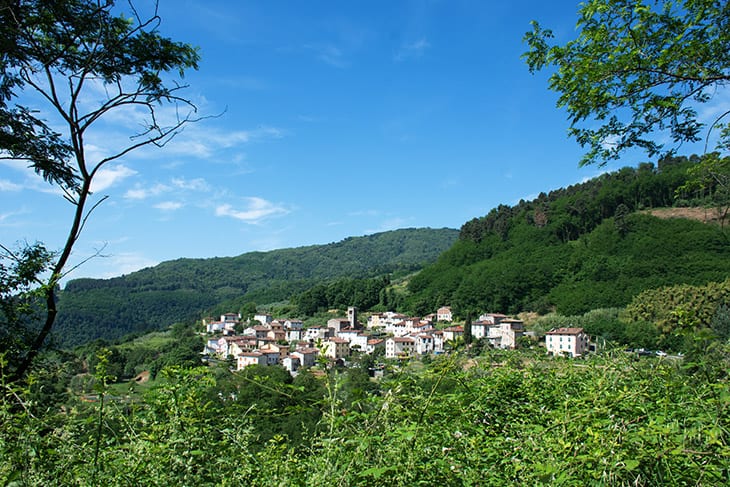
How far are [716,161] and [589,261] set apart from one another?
2816 inches

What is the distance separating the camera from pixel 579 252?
71.8m

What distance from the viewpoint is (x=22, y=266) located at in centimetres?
366

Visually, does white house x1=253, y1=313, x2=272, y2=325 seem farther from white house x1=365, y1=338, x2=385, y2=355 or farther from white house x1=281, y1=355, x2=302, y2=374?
white house x1=281, y1=355, x2=302, y2=374

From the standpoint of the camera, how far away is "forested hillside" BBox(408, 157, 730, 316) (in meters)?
58.0

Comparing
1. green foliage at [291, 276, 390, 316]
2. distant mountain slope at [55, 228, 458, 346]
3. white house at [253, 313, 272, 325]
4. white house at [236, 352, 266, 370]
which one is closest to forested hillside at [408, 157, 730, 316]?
green foliage at [291, 276, 390, 316]

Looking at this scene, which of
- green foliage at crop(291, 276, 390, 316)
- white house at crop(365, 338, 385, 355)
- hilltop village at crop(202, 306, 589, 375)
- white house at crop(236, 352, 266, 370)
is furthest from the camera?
green foliage at crop(291, 276, 390, 316)

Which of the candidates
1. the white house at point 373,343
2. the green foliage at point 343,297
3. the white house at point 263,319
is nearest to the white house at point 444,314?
the white house at point 373,343

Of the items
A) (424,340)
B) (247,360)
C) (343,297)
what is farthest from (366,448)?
(343,297)

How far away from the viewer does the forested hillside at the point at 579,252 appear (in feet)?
190

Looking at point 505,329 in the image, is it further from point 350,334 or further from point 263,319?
point 263,319

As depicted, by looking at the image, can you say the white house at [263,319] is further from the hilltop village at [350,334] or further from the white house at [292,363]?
the white house at [292,363]

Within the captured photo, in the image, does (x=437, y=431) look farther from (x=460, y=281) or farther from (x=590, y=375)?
(x=460, y=281)

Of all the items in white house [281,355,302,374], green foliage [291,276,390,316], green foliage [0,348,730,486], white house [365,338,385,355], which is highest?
green foliage [291,276,390,316]

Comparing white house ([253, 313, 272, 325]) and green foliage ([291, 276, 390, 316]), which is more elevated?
green foliage ([291, 276, 390, 316])
